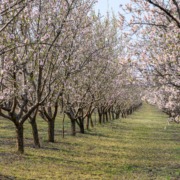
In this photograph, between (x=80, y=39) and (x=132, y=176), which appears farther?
(x=80, y=39)

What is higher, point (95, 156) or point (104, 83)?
point (104, 83)

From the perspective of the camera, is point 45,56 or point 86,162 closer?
point 45,56

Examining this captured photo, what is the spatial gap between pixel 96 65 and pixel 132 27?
1740 centimetres

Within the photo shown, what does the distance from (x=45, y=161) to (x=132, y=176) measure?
184 inches

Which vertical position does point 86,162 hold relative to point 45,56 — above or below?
below

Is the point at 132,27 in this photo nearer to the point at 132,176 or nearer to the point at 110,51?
the point at 132,176

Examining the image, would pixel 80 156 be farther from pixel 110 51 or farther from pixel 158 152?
pixel 110 51

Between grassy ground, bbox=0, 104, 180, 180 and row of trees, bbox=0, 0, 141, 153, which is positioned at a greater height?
row of trees, bbox=0, 0, 141, 153

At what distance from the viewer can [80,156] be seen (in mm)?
20281

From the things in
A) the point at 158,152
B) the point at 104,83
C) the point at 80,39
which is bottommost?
the point at 158,152

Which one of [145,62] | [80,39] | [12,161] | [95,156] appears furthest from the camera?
[80,39]

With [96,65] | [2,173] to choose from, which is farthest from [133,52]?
[96,65]

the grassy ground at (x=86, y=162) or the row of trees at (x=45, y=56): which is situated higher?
the row of trees at (x=45, y=56)

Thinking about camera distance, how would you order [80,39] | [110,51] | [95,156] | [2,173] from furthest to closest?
[110,51] → [80,39] → [95,156] → [2,173]
